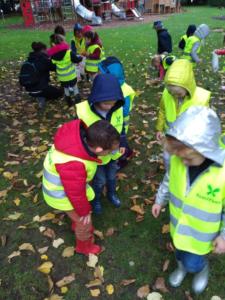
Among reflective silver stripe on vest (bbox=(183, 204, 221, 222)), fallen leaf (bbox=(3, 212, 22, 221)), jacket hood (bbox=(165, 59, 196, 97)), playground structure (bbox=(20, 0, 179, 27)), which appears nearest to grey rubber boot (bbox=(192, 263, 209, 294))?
reflective silver stripe on vest (bbox=(183, 204, 221, 222))

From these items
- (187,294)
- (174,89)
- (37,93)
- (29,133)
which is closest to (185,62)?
(174,89)

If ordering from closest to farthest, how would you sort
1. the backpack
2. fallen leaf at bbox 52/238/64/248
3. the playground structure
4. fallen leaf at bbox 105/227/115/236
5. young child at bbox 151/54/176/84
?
fallen leaf at bbox 52/238/64/248 → fallen leaf at bbox 105/227/115/236 → the backpack → young child at bbox 151/54/176/84 → the playground structure

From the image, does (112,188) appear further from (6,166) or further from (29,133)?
(29,133)

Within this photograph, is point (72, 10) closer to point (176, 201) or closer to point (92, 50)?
point (92, 50)

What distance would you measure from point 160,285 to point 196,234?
929mm

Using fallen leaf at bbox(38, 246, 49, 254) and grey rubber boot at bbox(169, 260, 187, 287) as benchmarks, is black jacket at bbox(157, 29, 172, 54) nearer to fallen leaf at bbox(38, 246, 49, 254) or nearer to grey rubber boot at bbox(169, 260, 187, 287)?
fallen leaf at bbox(38, 246, 49, 254)

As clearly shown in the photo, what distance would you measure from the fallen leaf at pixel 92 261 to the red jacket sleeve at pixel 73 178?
88 centimetres

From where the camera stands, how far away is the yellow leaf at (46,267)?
3074 mm

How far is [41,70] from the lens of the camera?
21.1 ft

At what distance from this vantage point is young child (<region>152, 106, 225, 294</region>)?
5.78 ft

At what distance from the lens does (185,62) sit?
3182 mm

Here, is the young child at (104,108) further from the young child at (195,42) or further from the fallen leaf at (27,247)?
the young child at (195,42)

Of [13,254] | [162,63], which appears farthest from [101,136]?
[162,63]

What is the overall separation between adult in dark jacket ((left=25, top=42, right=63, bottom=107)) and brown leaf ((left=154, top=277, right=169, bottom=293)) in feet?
15.8
